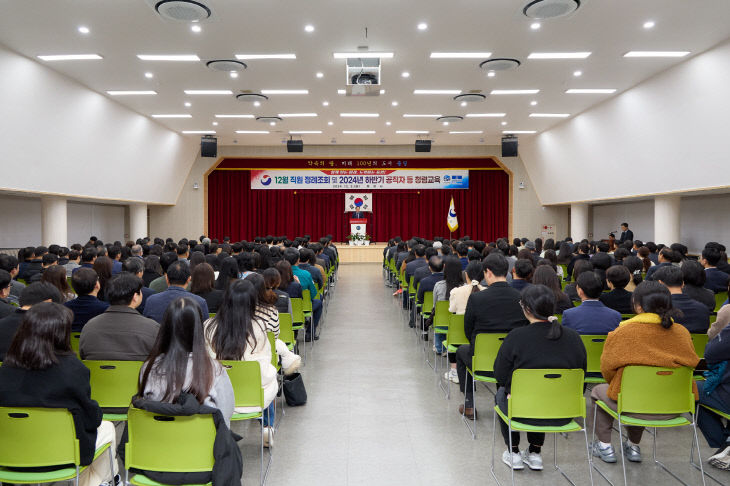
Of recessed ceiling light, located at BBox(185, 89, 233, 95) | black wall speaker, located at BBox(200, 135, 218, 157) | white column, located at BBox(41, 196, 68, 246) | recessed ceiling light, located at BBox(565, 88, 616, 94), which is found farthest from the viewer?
black wall speaker, located at BBox(200, 135, 218, 157)

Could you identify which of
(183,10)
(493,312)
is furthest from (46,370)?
(183,10)

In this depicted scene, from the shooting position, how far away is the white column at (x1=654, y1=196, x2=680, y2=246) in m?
11.9

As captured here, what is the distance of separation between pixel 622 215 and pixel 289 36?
13.3m

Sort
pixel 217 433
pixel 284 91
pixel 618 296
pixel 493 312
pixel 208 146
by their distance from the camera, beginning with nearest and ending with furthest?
1. pixel 217 433
2. pixel 493 312
3. pixel 618 296
4. pixel 284 91
5. pixel 208 146

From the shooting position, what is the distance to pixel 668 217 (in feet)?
39.3

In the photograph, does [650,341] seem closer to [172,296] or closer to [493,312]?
[493,312]

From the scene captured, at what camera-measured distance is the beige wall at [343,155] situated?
19.6m

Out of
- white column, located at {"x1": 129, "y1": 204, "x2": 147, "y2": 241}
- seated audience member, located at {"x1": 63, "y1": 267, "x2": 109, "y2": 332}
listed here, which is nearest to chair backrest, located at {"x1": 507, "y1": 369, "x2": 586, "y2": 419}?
seated audience member, located at {"x1": 63, "y1": 267, "x2": 109, "y2": 332}

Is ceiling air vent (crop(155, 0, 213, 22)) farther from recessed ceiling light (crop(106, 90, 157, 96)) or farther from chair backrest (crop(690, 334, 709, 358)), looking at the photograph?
chair backrest (crop(690, 334, 709, 358))

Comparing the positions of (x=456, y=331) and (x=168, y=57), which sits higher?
(x=168, y=57)

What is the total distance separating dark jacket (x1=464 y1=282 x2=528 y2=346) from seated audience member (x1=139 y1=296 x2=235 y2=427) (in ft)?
7.94

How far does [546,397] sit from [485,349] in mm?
934

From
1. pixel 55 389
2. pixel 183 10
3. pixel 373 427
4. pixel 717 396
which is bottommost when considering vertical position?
pixel 373 427

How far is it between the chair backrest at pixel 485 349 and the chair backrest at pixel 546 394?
88cm
